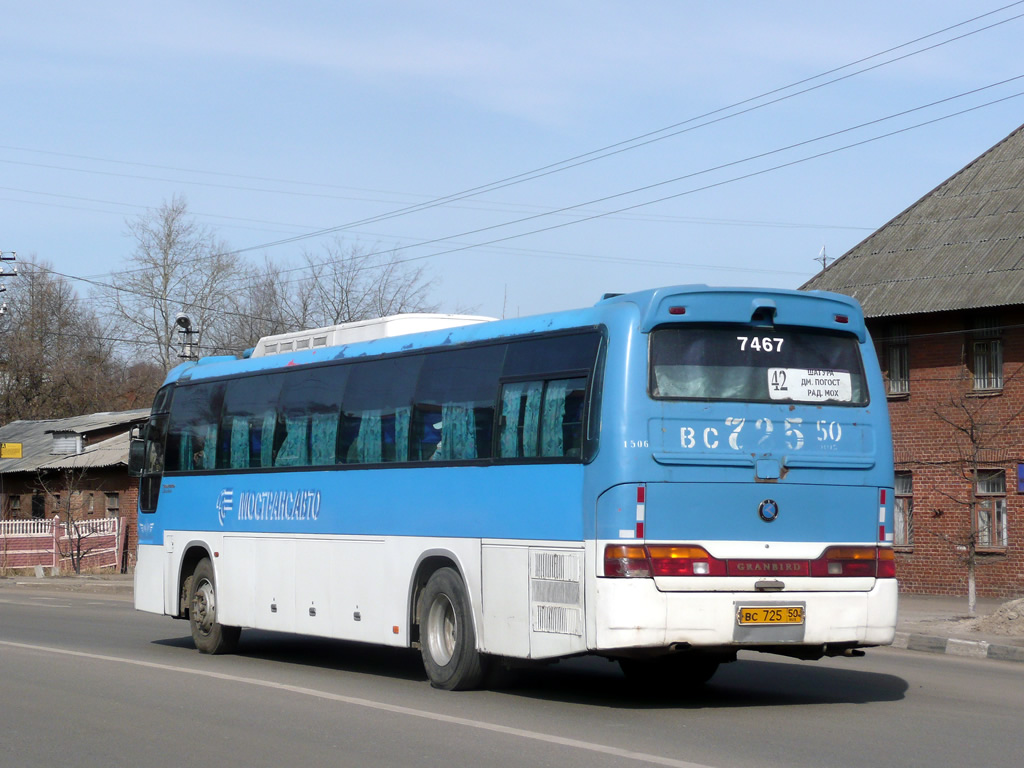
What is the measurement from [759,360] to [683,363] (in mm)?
663

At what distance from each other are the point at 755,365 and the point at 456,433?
2.71 meters

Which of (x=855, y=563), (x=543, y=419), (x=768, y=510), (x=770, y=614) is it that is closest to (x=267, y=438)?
(x=543, y=419)

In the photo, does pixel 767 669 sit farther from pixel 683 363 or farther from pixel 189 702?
pixel 189 702

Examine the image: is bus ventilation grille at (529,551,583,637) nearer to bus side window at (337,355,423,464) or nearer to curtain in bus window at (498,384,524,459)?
curtain in bus window at (498,384,524,459)

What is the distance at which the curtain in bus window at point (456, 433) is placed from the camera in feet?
39.2

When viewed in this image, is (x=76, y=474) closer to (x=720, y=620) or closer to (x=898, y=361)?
(x=898, y=361)

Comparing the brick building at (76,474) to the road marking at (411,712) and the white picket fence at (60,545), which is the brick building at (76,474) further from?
Result: the road marking at (411,712)

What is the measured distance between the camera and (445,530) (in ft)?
39.9

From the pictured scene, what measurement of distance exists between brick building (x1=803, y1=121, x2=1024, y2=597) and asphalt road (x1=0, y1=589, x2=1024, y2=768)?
13.2 m

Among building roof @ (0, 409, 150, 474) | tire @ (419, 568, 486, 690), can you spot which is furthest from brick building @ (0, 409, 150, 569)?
tire @ (419, 568, 486, 690)

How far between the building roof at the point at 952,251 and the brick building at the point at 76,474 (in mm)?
22506

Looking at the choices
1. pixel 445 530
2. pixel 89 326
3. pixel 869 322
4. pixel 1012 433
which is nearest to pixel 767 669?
pixel 445 530

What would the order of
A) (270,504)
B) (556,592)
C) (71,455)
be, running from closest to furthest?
(556,592) → (270,504) → (71,455)

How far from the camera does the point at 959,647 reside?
55.4 ft
